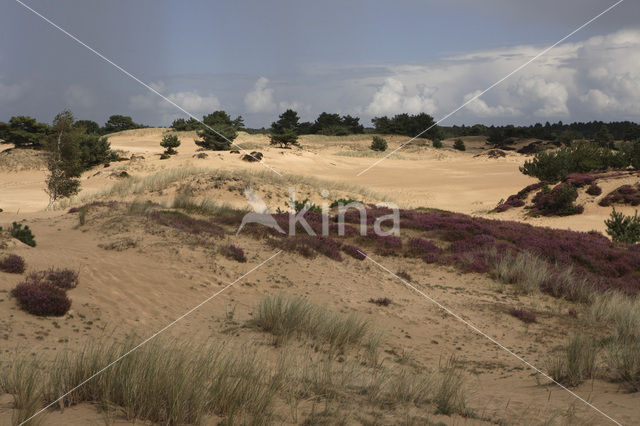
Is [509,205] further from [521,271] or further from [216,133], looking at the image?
[216,133]

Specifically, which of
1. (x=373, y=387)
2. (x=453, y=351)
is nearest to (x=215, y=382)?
(x=373, y=387)

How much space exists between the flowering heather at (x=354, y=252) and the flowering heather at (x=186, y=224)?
3.86m

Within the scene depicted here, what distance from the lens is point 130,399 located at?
166 inches

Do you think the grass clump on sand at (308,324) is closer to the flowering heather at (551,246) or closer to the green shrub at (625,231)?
the flowering heather at (551,246)

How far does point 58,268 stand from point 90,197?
15.3m

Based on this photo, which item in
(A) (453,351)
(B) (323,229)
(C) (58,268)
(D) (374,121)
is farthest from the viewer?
(D) (374,121)

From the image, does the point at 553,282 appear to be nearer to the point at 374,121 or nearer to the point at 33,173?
the point at 33,173

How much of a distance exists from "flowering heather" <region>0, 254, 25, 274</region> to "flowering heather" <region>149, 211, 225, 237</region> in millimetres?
5054

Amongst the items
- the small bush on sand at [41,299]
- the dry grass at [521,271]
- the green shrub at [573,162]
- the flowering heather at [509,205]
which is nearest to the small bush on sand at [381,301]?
the dry grass at [521,271]

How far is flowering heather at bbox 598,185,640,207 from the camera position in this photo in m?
25.9

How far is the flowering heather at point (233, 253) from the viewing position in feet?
41.0

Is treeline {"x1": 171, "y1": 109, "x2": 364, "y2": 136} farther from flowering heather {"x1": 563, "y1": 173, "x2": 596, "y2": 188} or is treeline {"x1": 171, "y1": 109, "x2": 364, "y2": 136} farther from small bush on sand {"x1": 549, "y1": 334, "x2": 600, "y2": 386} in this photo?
small bush on sand {"x1": 549, "y1": 334, "x2": 600, "y2": 386}

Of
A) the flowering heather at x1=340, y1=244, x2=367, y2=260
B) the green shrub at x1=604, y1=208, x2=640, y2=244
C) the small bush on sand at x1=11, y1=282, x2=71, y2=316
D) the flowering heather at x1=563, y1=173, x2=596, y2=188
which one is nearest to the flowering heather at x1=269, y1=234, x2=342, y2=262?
the flowering heather at x1=340, y1=244, x2=367, y2=260

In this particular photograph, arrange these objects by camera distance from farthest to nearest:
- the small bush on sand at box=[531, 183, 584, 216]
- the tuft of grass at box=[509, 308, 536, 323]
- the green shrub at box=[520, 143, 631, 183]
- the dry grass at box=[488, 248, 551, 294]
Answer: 1. the green shrub at box=[520, 143, 631, 183]
2. the small bush on sand at box=[531, 183, 584, 216]
3. the dry grass at box=[488, 248, 551, 294]
4. the tuft of grass at box=[509, 308, 536, 323]
